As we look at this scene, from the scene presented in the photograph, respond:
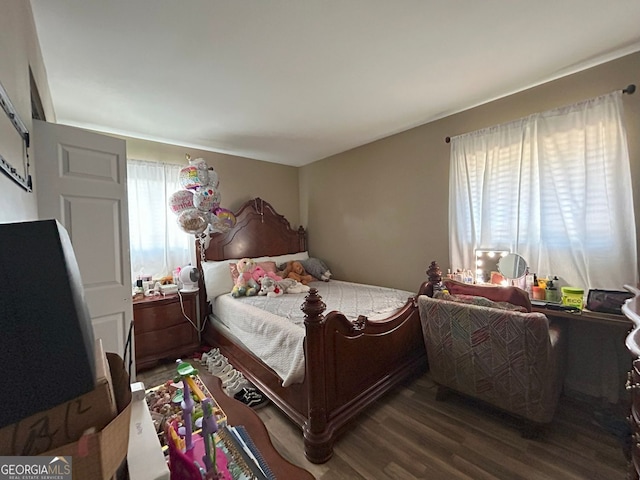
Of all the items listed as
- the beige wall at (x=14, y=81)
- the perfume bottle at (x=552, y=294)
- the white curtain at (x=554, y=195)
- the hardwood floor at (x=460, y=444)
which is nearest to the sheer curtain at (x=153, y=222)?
the beige wall at (x=14, y=81)

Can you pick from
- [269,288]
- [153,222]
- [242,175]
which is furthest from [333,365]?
[242,175]

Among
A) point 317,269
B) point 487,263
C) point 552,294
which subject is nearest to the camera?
point 552,294

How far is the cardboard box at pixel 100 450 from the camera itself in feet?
1.21

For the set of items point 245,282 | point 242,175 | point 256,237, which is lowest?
point 245,282

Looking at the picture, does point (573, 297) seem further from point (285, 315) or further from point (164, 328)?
point (164, 328)

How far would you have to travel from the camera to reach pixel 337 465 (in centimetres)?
153

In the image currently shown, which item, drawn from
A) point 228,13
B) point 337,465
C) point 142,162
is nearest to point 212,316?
point 142,162

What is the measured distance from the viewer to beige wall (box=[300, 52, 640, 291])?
1944 mm

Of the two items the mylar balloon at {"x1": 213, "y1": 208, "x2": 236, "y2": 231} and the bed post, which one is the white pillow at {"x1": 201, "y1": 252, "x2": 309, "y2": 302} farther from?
the bed post

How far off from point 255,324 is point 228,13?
81.4 inches

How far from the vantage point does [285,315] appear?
219 centimetres

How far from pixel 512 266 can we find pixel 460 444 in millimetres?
1408

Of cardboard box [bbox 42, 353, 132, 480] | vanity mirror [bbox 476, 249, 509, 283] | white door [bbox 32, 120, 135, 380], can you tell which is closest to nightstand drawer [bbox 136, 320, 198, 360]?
white door [bbox 32, 120, 135, 380]

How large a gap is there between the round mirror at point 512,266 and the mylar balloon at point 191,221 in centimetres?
290
